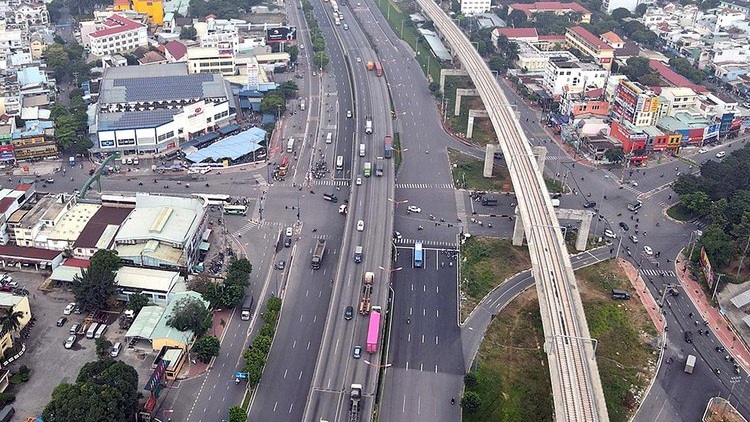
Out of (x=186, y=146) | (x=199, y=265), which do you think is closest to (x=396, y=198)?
(x=199, y=265)

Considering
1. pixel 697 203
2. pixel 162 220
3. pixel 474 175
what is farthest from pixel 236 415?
pixel 697 203

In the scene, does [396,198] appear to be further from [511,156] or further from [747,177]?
[747,177]

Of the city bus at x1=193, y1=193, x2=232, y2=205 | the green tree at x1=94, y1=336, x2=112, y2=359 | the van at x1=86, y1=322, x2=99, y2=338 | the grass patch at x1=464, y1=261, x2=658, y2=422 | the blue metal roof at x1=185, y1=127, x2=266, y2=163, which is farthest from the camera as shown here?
the blue metal roof at x1=185, y1=127, x2=266, y2=163

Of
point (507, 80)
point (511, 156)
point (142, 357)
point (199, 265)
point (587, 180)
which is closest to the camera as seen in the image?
point (142, 357)

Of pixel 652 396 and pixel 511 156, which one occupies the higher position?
pixel 511 156

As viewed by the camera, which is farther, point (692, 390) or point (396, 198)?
point (396, 198)

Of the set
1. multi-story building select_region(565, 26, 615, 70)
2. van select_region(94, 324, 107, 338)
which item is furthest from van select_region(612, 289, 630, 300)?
multi-story building select_region(565, 26, 615, 70)

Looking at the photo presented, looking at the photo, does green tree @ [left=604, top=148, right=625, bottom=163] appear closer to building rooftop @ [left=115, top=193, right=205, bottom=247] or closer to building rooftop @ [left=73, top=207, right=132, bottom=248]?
building rooftop @ [left=115, top=193, right=205, bottom=247]
